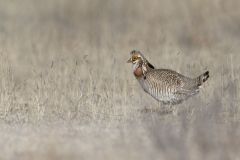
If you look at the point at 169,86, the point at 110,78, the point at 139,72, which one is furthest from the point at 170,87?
the point at 110,78

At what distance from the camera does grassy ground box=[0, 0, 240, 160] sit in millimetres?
9344

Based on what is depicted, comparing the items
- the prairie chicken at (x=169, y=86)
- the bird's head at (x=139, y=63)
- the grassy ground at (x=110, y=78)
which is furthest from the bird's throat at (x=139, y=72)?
the grassy ground at (x=110, y=78)

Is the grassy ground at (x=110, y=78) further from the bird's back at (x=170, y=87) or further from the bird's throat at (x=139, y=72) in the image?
the bird's throat at (x=139, y=72)

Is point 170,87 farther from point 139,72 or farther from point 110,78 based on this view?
point 110,78

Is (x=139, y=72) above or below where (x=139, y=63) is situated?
below

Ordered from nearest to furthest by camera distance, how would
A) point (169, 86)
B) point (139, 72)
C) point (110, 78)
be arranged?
point (169, 86) < point (139, 72) < point (110, 78)

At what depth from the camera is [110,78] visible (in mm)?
14148

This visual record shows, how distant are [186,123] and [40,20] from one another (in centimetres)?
1050

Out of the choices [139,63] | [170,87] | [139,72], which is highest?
[139,63]

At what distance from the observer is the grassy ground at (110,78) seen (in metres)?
9.34

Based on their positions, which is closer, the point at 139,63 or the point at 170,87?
the point at 170,87

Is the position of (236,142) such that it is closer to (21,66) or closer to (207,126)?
(207,126)

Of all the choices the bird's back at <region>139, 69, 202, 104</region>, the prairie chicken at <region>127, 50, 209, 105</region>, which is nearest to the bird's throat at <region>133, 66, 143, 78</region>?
the prairie chicken at <region>127, 50, 209, 105</region>

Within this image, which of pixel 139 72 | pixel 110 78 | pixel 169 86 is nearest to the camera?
pixel 169 86
